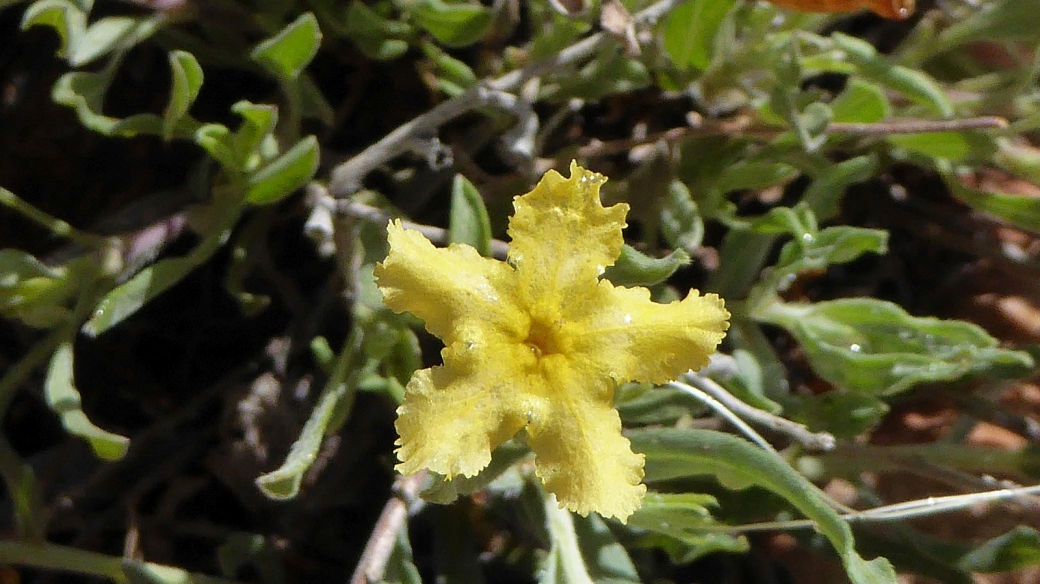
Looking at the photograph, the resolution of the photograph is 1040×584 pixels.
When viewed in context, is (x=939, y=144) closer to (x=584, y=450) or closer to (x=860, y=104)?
(x=860, y=104)

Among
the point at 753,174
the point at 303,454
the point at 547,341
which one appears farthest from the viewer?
the point at 753,174

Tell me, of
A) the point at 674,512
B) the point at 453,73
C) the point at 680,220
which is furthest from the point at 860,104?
the point at 674,512

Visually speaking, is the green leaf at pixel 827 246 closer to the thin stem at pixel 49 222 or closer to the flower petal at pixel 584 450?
the flower petal at pixel 584 450

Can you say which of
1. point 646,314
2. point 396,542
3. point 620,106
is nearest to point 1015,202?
point 620,106

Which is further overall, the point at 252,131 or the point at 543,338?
the point at 252,131

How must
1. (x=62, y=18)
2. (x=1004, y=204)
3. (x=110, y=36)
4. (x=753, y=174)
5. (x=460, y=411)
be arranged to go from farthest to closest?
(x=1004, y=204)
(x=753, y=174)
(x=110, y=36)
(x=62, y=18)
(x=460, y=411)

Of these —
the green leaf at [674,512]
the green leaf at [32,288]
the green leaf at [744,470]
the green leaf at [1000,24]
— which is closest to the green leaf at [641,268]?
the green leaf at [744,470]

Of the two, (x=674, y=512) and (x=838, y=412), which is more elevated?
(x=674, y=512)
